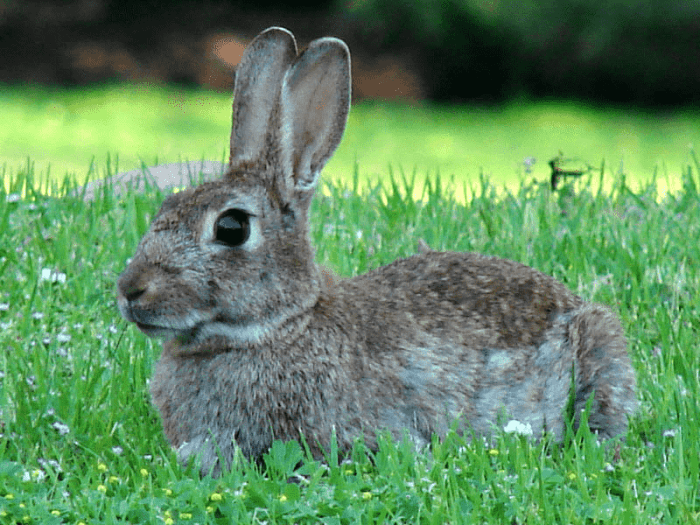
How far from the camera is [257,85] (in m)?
4.56

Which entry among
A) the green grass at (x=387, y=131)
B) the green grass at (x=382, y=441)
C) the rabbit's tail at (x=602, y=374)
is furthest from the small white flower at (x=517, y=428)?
the green grass at (x=387, y=131)

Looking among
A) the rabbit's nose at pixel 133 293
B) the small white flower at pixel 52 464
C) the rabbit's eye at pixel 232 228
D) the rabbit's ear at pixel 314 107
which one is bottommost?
the small white flower at pixel 52 464

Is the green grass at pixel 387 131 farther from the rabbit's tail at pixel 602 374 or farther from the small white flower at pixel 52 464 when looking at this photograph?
the small white flower at pixel 52 464

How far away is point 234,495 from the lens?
366 centimetres

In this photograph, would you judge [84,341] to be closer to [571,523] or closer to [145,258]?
[145,258]

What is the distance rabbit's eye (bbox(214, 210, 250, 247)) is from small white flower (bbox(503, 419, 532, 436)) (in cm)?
126

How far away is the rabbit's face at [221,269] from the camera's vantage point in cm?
390

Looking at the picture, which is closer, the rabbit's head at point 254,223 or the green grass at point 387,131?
the rabbit's head at point 254,223

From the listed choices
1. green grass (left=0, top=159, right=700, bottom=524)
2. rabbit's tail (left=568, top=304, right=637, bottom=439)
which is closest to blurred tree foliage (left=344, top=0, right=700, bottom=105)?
green grass (left=0, top=159, right=700, bottom=524)

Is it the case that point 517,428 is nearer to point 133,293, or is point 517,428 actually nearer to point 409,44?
point 133,293

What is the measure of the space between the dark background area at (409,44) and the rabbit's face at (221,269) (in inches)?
480

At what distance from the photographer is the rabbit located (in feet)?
13.2

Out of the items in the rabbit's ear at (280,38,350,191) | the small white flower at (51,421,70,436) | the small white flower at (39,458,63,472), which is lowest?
the small white flower at (39,458,63,472)

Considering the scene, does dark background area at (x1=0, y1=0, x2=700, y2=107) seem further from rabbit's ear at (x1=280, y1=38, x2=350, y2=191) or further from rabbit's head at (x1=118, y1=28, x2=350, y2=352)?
rabbit's ear at (x1=280, y1=38, x2=350, y2=191)
